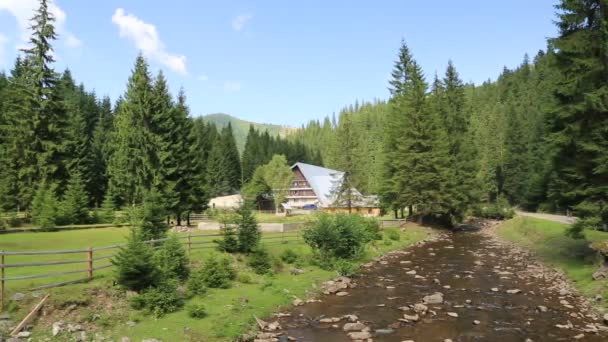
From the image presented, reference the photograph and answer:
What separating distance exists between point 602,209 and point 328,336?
53.0 ft

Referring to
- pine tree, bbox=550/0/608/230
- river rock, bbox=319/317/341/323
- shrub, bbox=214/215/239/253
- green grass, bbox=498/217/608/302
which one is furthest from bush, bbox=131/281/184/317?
pine tree, bbox=550/0/608/230

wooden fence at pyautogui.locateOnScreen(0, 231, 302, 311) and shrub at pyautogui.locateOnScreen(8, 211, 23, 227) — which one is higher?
shrub at pyautogui.locateOnScreen(8, 211, 23, 227)

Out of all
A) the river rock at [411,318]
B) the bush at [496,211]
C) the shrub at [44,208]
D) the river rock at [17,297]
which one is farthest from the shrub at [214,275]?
the bush at [496,211]

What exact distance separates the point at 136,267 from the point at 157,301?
1.65 metres

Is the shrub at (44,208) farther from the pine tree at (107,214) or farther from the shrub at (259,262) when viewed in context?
the shrub at (259,262)

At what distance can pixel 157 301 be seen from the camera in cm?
1609

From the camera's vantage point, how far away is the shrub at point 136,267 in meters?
16.5

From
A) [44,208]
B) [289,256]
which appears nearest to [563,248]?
[289,256]

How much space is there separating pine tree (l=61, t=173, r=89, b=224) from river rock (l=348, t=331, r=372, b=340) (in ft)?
113

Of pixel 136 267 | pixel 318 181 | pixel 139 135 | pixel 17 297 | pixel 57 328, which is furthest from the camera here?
pixel 318 181

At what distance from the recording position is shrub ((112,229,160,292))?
54.0 ft

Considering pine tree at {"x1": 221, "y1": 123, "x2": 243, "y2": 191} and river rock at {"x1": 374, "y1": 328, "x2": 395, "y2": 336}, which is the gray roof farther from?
river rock at {"x1": 374, "y1": 328, "x2": 395, "y2": 336}

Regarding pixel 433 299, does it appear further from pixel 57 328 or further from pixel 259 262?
pixel 57 328

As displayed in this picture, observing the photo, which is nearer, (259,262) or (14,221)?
(259,262)
